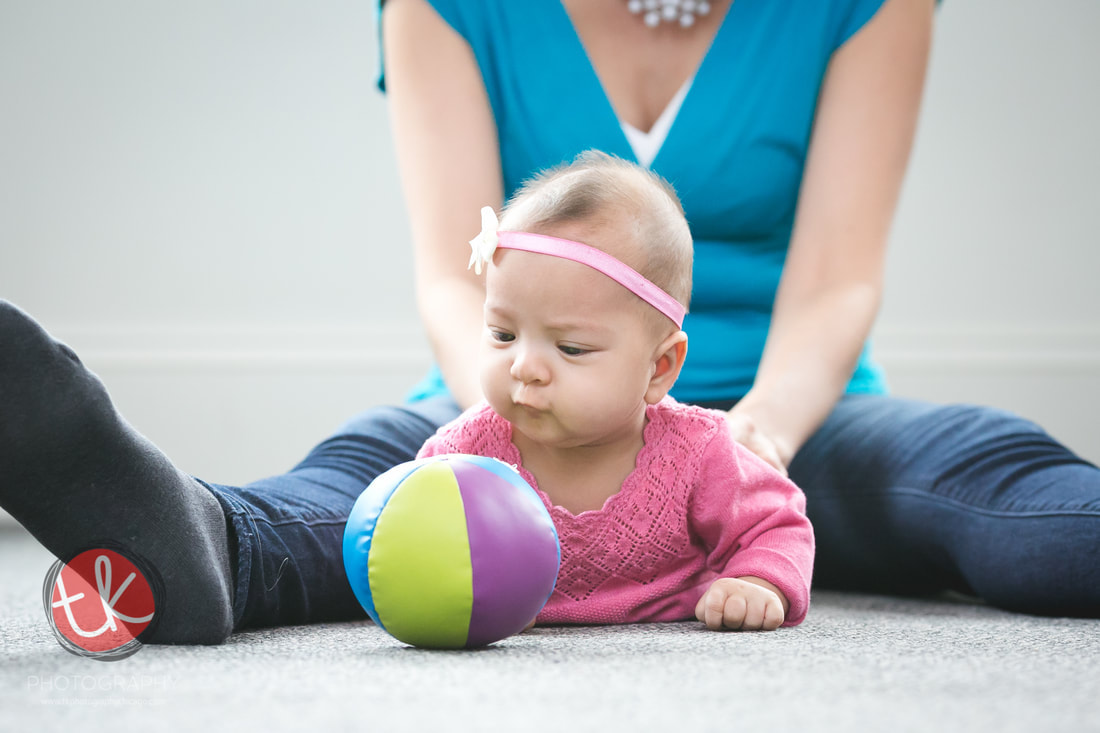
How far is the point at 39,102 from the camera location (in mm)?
2539

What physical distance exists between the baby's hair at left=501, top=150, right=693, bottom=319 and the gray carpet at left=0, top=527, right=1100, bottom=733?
321 millimetres

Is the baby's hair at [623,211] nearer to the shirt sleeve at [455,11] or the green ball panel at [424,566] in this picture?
the green ball panel at [424,566]

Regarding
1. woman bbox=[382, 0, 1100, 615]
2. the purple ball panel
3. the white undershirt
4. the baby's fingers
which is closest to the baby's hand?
the baby's fingers

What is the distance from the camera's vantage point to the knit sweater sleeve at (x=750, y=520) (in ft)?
3.19

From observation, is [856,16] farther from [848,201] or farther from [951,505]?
[951,505]

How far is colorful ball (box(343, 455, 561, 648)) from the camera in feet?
2.63

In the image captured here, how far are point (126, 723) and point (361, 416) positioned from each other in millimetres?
718

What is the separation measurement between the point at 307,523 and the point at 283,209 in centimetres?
168

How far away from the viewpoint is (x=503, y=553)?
81 cm

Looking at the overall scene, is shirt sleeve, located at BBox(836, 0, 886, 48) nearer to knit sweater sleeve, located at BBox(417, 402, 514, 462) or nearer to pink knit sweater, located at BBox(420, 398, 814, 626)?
pink knit sweater, located at BBox(420, 398, 814, 626)

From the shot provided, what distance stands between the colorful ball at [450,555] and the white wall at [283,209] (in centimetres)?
170

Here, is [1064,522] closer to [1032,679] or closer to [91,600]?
[1032,679]

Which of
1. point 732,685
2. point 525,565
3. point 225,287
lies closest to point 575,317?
point 525,565

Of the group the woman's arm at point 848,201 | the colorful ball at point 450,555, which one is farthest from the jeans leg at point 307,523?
the woman's arm at point 848,201
